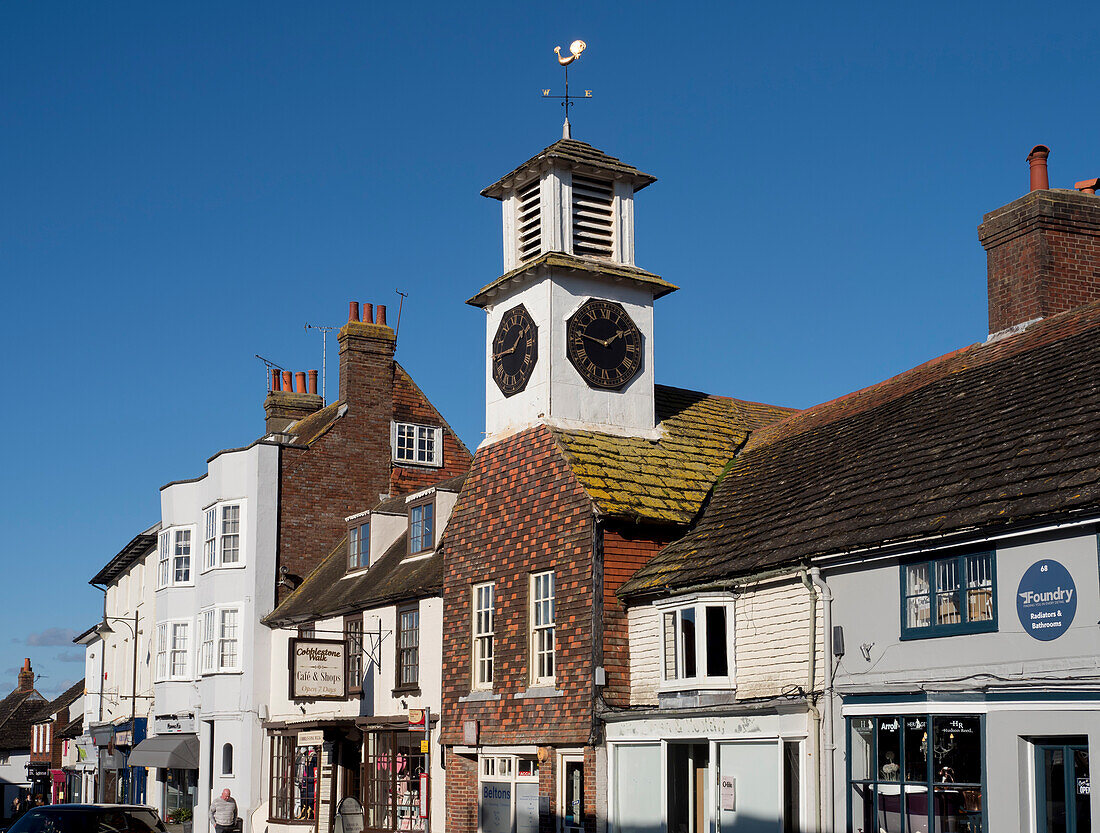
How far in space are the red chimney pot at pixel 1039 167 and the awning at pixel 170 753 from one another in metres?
26.9

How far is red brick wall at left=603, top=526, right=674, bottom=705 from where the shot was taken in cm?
2220

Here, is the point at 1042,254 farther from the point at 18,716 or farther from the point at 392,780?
the point at 18,716

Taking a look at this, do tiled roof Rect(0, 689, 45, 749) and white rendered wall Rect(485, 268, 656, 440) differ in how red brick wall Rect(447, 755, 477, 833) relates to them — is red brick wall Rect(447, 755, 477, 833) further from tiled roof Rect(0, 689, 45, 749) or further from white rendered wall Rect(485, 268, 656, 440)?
tiled roof Rect(0, 689, 45, 749)

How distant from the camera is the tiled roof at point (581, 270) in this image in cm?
2516

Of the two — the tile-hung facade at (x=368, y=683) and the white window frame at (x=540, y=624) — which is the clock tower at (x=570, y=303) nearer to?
the white window frame at (x=540, y=624)

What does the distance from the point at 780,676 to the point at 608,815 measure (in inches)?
176

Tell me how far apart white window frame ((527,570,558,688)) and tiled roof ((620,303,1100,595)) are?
1990 mm

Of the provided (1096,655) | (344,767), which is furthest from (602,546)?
(344,767)

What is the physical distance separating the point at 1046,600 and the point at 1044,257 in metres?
9.46

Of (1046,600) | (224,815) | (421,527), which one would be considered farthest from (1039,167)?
(224,815)

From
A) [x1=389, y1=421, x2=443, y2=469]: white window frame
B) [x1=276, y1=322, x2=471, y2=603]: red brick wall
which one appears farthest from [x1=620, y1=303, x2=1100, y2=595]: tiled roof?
[x1=389, y1=421, x2=443, y2=469]: white window frame

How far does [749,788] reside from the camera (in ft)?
61.9

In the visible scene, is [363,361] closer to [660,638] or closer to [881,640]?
[660,638]

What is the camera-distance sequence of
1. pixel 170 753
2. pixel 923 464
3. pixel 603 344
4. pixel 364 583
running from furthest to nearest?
1. pixel 170 753
2. pixel 364 583
3. pixel 603 344
4. pixel 923 464
